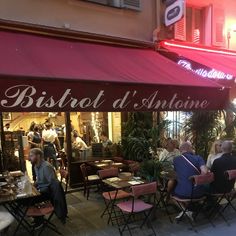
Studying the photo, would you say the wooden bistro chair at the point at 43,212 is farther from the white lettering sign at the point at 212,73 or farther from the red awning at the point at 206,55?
the red awning at the point at 206,55

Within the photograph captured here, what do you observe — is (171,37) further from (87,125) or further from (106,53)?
(87,125)

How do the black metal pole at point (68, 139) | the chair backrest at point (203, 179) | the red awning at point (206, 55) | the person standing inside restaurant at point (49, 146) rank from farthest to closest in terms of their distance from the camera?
1. the person standing inside restaurant at point (49, 146)
2. the black metal pole at point (68, 139)
3. the red awning at point (206, 55)
4. the chair backrest at point (203, 179)

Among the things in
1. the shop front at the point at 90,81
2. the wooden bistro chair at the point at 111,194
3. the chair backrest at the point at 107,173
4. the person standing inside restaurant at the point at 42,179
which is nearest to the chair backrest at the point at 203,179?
the shop front at the point at 90,81

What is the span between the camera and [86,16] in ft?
21.7

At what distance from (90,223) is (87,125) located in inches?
165

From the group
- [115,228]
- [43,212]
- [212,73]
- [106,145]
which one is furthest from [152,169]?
[106,145]

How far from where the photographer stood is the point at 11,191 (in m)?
5.41

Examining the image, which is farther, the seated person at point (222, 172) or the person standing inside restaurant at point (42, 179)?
the seated person at point (222, 172)

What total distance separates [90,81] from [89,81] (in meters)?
0.02

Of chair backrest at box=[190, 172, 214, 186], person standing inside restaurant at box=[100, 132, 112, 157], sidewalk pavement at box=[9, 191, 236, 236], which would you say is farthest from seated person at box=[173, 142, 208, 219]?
person standing inside restaurant at box=[100, 132, 112, 157]

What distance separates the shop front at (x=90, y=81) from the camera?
13.3ft

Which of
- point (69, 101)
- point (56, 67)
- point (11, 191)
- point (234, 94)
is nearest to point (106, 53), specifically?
point (56, 67)

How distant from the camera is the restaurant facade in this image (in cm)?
415

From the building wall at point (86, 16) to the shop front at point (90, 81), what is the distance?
1.29ft
